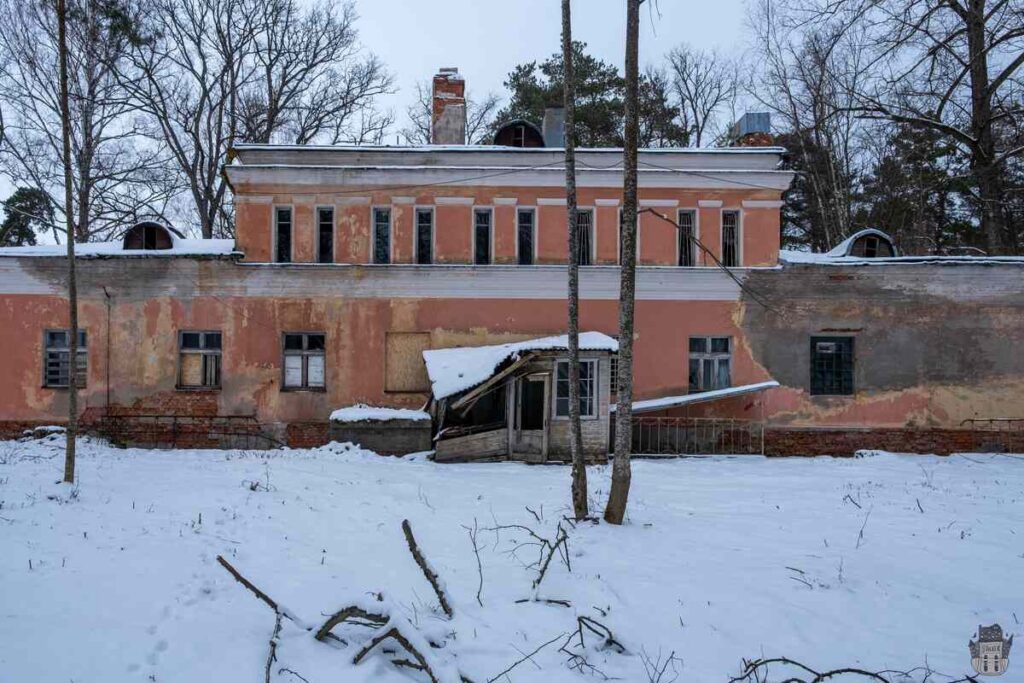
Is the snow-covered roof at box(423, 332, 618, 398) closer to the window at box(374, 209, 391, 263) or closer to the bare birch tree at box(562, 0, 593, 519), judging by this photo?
the window at box(374, 209, 391, 263)

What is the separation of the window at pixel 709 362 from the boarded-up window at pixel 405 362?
7058 mm

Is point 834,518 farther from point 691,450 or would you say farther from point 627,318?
point 691,450

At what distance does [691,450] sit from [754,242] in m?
5.82

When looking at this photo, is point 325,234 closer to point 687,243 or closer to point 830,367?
point 687,243

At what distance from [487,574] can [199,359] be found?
12971 millimetres

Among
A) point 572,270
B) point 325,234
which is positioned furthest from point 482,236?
point 572,270

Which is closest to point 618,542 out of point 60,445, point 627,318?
point 627,318

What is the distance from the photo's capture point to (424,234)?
1750 centimetres

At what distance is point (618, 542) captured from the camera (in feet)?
26.2

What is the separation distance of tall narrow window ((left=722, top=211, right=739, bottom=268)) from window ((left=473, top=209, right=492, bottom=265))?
6.33m

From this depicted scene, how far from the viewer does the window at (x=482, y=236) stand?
57.4 ft

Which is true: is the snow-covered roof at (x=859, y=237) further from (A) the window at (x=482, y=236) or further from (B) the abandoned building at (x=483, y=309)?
(A) the window at (x=482, y=236)

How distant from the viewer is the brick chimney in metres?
19.6

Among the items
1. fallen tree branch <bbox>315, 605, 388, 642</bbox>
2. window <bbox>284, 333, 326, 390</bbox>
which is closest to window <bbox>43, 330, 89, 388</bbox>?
window <bbox>284, 333, 326, 390</bbox>
